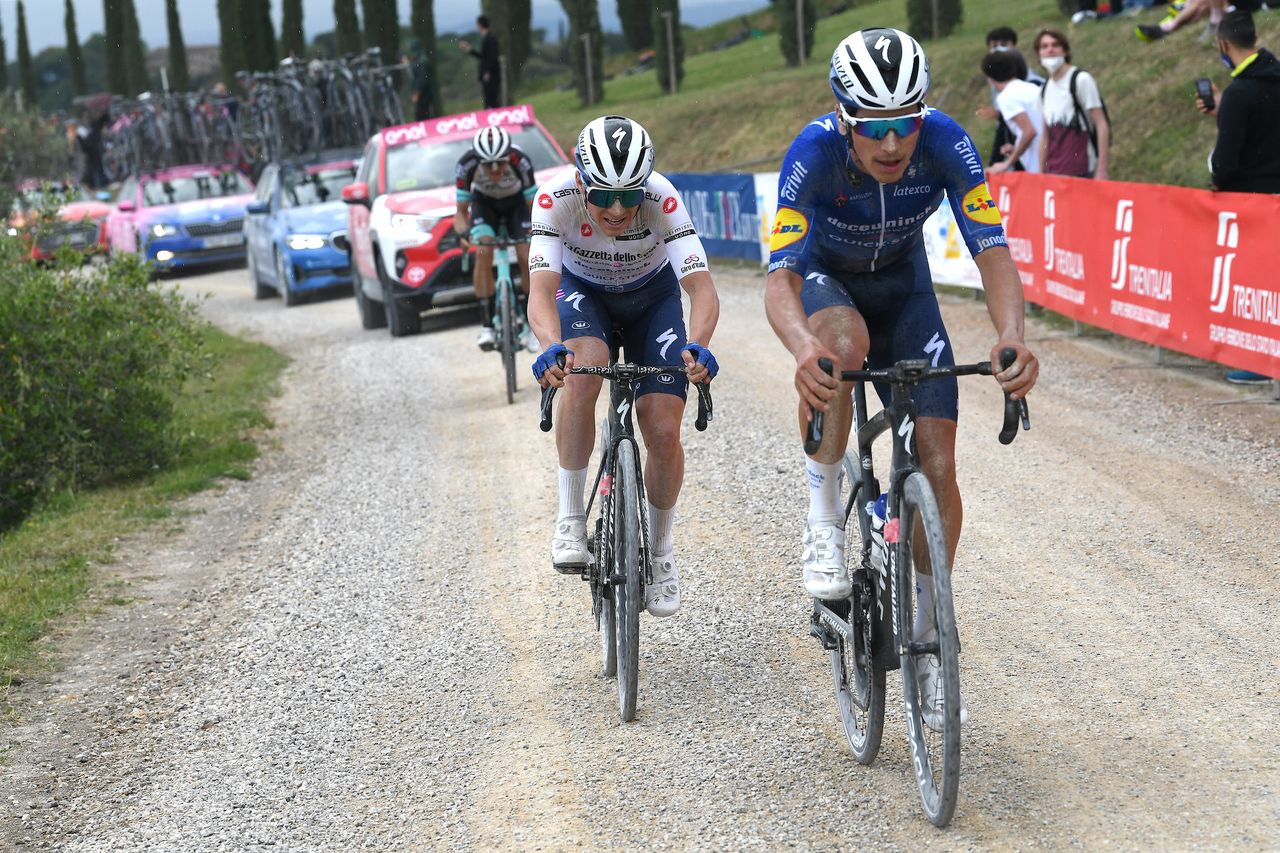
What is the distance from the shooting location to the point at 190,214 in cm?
2770

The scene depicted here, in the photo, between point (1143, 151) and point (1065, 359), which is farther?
point (1143, 151)

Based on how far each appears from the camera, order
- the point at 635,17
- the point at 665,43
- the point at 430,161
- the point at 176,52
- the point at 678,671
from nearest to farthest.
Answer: the point at 678,671 < the point at 430,161 < the point at 665,43 < the point at 635,17 < the point at 176,52

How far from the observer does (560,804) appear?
487cm

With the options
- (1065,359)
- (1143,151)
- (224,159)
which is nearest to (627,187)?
(1065,359)

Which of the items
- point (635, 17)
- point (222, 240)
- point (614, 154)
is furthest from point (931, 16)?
point (614, 154)

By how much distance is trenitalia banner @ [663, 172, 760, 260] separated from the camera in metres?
Result: 20.5

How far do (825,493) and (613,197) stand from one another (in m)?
1.46

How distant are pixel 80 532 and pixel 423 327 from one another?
8.93 m

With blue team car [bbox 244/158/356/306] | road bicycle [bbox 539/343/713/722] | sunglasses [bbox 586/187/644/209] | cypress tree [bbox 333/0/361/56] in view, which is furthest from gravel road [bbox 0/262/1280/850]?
cypress tree [bbox 333/0/361/56]

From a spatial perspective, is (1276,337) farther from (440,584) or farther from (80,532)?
(80,532)

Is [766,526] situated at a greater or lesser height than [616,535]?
lesser

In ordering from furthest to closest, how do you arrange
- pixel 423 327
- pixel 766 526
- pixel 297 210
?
pixel 297 210, pixel 423 327, pixel 766 526

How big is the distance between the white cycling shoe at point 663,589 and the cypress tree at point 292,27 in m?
60.2

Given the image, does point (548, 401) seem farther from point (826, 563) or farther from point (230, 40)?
point (230, 40)
